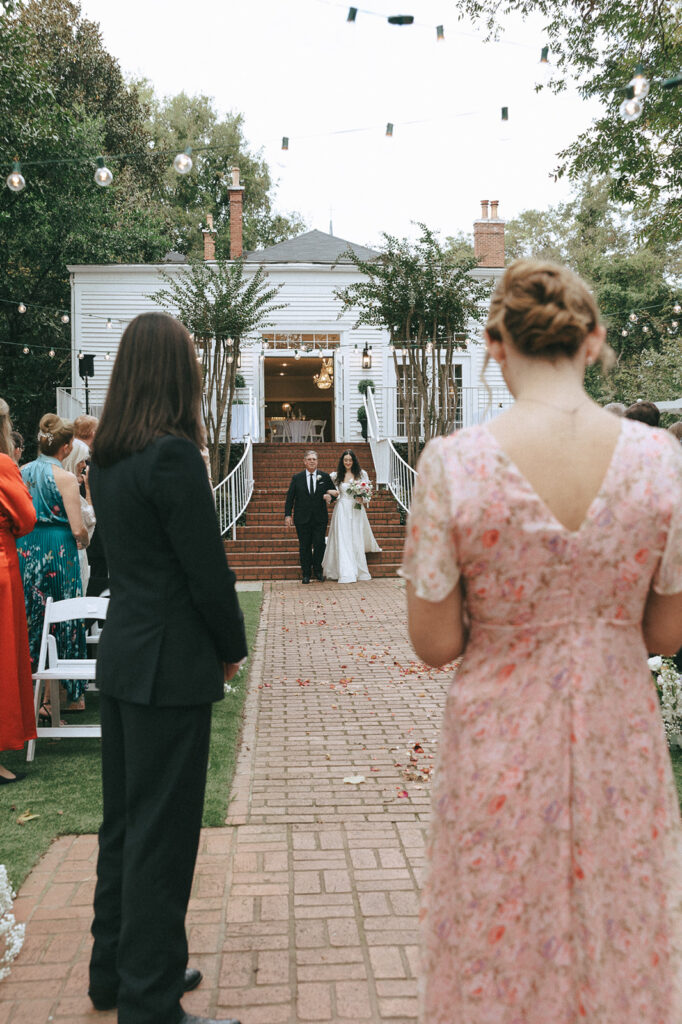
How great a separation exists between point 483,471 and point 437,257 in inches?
600

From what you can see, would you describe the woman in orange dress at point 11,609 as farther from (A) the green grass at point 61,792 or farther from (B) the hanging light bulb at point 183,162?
(B) the hanging light bulb at point 183,162

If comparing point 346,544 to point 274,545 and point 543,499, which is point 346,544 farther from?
point 543,499

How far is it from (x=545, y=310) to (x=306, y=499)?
11817mm

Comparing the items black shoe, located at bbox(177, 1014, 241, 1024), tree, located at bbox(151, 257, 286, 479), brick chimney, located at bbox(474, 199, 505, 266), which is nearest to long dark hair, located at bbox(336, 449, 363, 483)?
tree, located at bbox(151, 257, 286, 479)

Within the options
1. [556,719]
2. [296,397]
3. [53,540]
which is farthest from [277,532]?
[296,397]

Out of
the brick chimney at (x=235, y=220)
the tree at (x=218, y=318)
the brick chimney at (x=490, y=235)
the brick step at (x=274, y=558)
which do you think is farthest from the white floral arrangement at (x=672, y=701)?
the brick chimney at (x=235, y=220)

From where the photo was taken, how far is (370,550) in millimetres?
14164

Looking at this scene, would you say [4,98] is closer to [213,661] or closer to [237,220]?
[237,220]

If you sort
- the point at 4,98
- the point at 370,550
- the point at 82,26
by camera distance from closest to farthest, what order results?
the point at 370,550
the point at 4,98
the point at 82,26

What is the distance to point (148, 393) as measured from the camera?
2.31 metres

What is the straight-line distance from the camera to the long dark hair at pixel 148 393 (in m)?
2.28

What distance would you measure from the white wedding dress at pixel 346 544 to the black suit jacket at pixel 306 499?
0.24m

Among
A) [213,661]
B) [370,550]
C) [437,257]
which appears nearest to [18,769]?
[213,661]

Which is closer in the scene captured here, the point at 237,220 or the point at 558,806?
the point at 558,806
